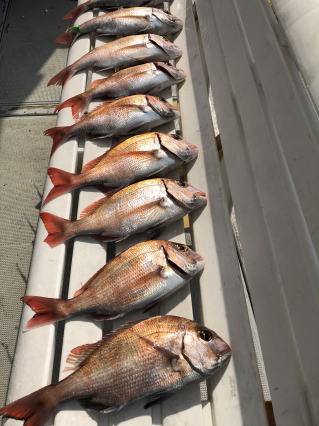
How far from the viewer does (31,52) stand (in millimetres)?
3256

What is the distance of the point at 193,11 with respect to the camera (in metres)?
2.45

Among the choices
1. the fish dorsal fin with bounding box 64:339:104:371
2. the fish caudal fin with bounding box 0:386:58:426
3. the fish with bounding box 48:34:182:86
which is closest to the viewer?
the fish caudal fin with bounding box 0:386:58:426

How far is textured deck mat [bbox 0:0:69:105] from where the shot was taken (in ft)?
9.75

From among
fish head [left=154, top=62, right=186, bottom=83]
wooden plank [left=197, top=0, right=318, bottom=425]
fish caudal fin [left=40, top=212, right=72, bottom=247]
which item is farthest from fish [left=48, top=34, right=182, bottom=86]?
fish caudal fin [left=40, top=212, right=72, bottom=247]

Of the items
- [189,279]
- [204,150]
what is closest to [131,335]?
[189,279]

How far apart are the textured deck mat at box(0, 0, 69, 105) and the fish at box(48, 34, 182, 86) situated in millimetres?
708

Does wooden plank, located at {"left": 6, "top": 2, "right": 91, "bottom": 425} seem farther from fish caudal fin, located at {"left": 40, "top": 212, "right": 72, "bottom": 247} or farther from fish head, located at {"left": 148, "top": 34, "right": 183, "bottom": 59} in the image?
fish head, located at {"left": 148, "top": 34, "right": 183, "bottom": 59}

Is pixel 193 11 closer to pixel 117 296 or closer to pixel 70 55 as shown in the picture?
pixel 70 55

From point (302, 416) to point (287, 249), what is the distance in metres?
0.43

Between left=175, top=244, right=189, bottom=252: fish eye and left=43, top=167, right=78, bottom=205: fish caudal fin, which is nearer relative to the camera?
left=175, top=244, right=189, bottom=252: fish eye

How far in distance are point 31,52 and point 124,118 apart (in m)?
1.84

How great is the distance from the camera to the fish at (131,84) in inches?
81.2

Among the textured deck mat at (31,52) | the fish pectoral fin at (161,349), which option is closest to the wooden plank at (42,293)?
the fish pectoral fin at (161,349)

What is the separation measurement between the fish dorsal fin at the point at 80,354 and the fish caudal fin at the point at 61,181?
73cm
